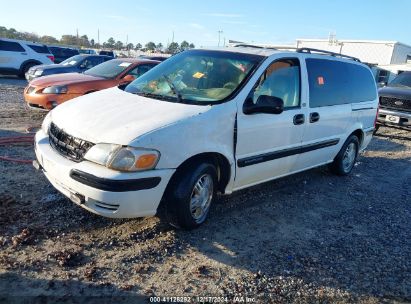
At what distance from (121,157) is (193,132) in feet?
2.35

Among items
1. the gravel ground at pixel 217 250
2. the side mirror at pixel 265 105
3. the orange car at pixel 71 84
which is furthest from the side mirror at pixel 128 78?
the side mirror at pixel 265 105

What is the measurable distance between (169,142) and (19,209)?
182cm

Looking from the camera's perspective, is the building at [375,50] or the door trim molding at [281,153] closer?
the door trim molding at [281,153]

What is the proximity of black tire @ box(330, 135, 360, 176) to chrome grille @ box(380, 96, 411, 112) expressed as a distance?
459 cm

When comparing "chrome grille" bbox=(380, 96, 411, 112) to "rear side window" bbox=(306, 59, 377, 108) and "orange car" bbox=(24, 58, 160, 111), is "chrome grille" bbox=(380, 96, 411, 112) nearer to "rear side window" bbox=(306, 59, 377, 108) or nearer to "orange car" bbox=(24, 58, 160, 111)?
"rear side window" bbox=(306, 59, 377, 108)

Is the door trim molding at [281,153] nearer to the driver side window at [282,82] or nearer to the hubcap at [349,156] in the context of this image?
the driver side window at [282,82]

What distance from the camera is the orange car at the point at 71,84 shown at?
829 cm

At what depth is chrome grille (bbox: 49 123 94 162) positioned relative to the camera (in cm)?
349

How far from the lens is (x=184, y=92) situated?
4.28 metres

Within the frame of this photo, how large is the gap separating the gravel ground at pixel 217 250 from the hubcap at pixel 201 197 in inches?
6.9

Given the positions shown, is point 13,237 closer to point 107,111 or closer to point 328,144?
point 107,111

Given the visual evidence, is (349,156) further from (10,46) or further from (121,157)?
(10,46)

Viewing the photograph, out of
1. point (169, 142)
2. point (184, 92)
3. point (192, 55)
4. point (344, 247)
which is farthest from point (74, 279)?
point (192, 55)

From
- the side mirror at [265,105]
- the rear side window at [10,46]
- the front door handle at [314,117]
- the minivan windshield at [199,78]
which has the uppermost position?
the minivan windshield at [199,78]
